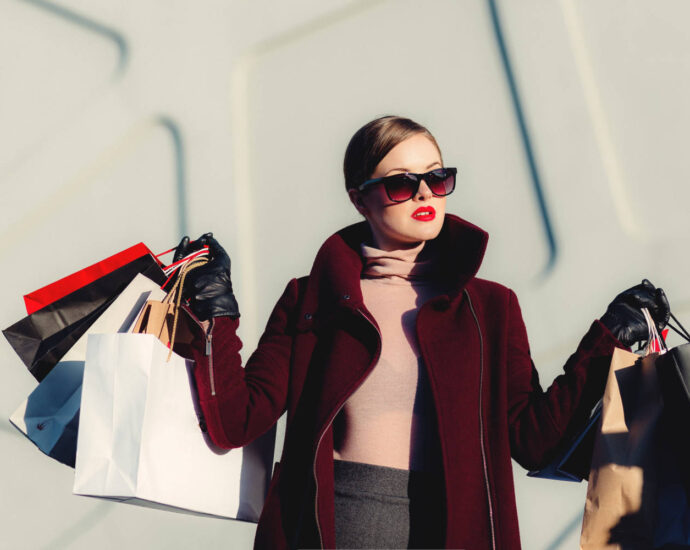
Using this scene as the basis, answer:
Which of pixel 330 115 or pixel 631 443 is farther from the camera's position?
pixel 330 115

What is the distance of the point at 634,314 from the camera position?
125cm

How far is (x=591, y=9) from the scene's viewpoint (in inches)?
78.2

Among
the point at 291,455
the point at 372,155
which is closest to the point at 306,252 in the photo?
the point at 372,155

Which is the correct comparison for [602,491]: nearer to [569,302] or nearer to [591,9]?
[569,302]

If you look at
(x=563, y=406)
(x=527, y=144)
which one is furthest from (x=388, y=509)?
(x=527, y=144)

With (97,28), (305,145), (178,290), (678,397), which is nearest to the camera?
(678,397)

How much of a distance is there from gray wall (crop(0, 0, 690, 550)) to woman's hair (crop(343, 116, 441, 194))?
0.64m

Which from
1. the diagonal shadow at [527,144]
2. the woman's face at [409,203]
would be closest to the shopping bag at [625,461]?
the woman's face at [409,203]

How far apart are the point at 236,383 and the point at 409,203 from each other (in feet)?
1.36

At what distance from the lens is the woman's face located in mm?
1345

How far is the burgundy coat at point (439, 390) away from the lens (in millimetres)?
1196

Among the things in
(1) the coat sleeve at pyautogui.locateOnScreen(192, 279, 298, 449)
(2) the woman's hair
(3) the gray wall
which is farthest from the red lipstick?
(3) the gray wall

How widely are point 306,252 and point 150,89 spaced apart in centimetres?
66

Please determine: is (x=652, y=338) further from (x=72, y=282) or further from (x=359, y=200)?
(x=72, y=282)
